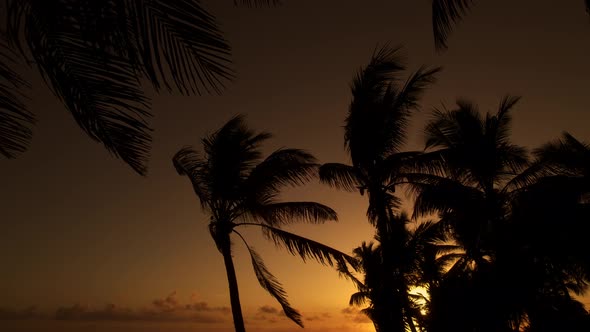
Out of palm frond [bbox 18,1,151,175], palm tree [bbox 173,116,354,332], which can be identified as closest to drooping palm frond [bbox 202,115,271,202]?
palm tree [bbox 173,116,354,332]

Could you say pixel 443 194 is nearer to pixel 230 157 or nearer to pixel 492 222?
pixel 492 222

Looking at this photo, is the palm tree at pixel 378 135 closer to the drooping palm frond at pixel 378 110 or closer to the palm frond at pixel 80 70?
the drooping palm frond at pixel 378 110

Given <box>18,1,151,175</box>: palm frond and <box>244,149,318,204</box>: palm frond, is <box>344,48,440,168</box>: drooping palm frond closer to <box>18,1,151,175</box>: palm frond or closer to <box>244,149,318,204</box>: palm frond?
<box>244,149,318,204</box>: palm frond

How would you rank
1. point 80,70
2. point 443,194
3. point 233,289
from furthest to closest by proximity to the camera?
point 443,194, point 233,289, point 80,70

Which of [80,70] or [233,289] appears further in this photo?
[233,289]

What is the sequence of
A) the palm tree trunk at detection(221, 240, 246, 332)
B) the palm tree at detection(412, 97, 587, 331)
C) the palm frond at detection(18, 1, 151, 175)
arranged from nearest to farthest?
the palm frond at detection(18, 1, 151, 175)
the palm tree at detection(412, 97, 587, 331)
the palm tree trunk at detection(221, 240, 246, 332)

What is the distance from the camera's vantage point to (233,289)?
9203 millimetres

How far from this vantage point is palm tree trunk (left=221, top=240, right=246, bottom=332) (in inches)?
348

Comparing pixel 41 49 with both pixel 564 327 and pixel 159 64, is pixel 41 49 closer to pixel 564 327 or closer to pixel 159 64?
pixel 159 64

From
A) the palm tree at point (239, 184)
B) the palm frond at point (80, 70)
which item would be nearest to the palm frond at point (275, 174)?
the palm tree at point (239, 184)

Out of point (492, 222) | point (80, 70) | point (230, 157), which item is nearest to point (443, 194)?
point (492, 222)

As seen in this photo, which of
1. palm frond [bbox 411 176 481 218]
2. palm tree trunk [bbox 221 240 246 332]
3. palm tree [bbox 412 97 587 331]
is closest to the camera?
palm tree [bbox 412 97 587 331]

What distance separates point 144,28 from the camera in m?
2.23

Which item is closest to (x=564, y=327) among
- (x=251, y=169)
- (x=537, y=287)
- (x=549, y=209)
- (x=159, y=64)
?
(x=537, y=287)
